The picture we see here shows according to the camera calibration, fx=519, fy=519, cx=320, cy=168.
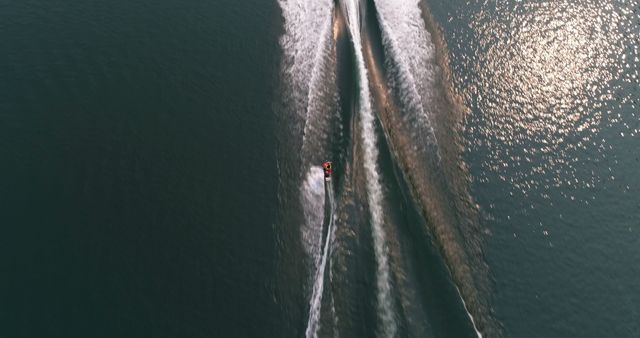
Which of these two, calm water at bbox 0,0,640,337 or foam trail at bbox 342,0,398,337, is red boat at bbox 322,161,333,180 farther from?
foam trail at bbox 342,0,398,337

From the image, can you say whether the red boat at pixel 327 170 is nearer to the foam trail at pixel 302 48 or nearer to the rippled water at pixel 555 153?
the foam trail at pixel 302 48

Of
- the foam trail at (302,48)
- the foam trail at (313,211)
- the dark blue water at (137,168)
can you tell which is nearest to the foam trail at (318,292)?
the foam trail at (313,211)

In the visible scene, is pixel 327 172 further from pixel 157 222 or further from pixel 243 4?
pixel 243 4

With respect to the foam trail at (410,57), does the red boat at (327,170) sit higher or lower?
lower

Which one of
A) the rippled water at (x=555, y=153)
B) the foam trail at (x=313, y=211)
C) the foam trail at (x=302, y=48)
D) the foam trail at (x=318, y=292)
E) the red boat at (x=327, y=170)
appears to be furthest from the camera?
the foam trail at (x=302, y=48)

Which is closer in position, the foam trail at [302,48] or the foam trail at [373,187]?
the foam trail at [373,187]

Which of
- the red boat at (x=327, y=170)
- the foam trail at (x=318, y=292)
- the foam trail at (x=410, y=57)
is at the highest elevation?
the foam trail at (x=410, y=57)

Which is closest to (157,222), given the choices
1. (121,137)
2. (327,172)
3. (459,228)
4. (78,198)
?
(78,198)
